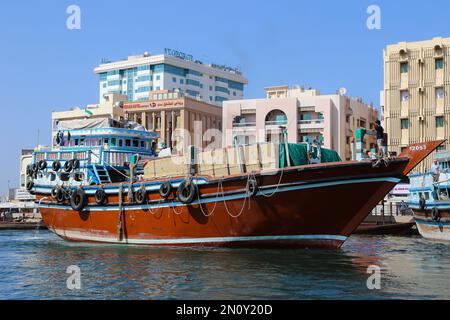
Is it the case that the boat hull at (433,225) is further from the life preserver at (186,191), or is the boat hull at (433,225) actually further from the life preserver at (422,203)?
the life preserver at (186,191)

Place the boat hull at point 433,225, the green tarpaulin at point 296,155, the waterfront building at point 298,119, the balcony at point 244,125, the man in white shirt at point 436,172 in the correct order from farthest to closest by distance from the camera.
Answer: the balcony at point 244,125, the waterfront building at point 298,119, the man in white shirt at point 436,172, the boat hull at point 433,225, the green tarpaulin at point 296,155

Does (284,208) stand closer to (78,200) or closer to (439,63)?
(78,200)

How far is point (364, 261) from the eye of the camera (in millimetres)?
20781

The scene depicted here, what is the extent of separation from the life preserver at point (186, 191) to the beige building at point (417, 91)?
1257 inches

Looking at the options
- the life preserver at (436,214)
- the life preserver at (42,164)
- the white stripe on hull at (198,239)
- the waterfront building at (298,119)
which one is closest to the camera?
the white stripe on hull at (198,239)

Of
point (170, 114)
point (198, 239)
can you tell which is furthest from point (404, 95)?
point (198, 239)

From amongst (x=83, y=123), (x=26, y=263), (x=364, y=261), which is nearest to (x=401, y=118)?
(x=83, y=123)

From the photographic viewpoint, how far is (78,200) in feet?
94.0

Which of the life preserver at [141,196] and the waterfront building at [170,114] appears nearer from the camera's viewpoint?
the life preserver at [141,196]

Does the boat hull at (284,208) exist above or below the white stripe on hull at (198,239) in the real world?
above

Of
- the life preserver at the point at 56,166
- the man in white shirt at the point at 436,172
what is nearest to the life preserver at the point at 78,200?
the life preserver at the point at 56,166

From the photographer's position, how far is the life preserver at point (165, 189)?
2417cm
